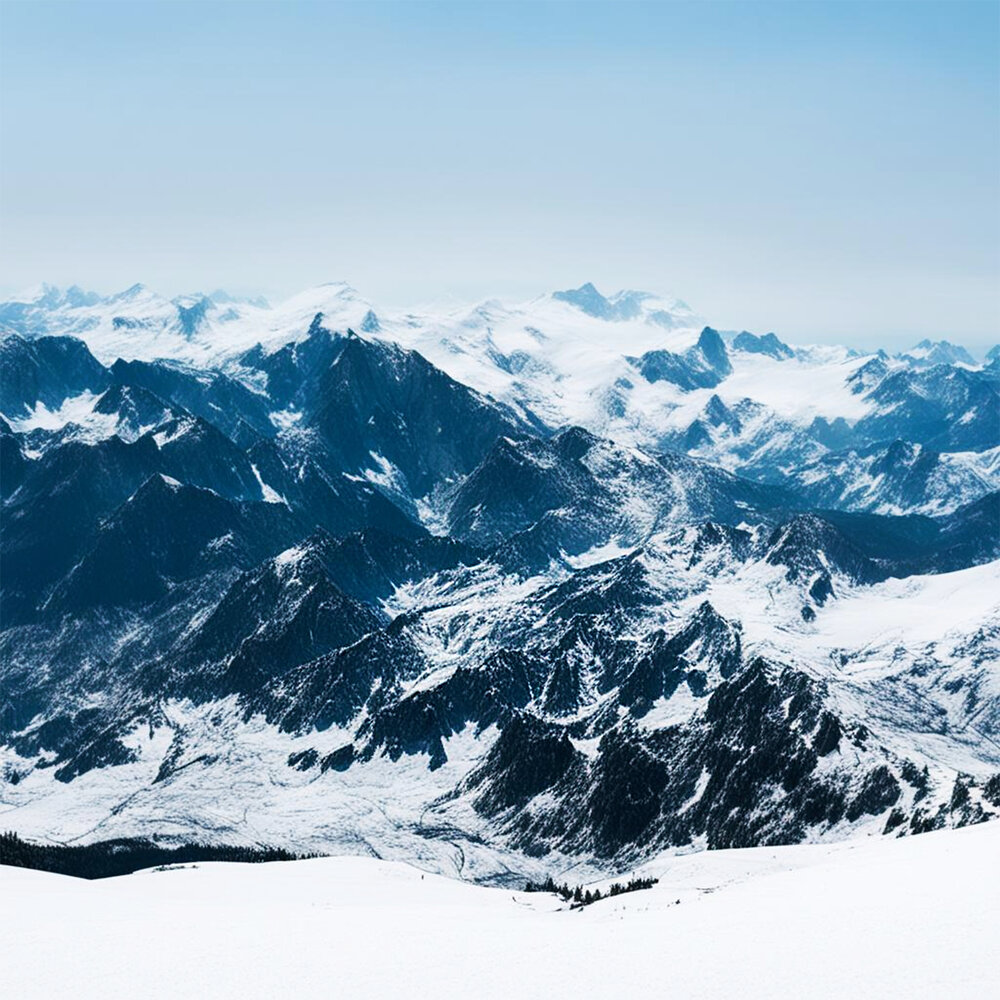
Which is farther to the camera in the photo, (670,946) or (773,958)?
(670,946)

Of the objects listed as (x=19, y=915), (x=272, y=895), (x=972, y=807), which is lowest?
(x=972, y=807)

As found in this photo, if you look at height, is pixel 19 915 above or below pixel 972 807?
above

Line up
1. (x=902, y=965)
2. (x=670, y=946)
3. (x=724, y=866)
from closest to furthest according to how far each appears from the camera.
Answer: (x=902, y=965), (x=670, y=946), (x=724, y=866)

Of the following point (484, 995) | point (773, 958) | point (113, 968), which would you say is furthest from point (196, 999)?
point (773, 958)

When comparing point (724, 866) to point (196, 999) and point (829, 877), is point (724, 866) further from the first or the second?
point (196, 999)

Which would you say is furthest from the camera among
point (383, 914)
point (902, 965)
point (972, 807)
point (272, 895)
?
point (972, 807)

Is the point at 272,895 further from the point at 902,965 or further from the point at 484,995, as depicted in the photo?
the point at 902,965
